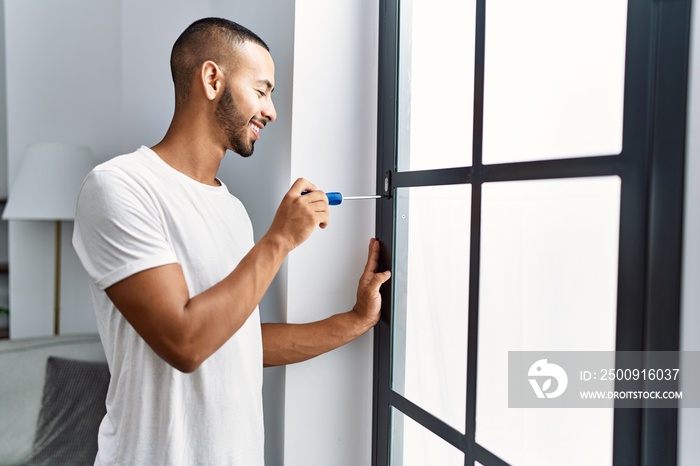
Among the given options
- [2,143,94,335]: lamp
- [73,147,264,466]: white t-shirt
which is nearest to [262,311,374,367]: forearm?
[73,147,264,466]: white t-shirt

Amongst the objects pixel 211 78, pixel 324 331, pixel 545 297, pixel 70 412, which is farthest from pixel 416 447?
pixel 70 412

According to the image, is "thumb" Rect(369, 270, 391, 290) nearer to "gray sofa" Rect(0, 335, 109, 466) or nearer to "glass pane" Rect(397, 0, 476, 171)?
"glass pane" Rect(397, 0, 476, 171)

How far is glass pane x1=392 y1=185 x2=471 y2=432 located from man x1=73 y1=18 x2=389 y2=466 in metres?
0.07

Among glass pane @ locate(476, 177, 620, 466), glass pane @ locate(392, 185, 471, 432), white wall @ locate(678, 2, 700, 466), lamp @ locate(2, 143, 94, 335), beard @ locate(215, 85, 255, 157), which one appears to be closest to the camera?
white wall @ locate(678, 2, 700, 466)

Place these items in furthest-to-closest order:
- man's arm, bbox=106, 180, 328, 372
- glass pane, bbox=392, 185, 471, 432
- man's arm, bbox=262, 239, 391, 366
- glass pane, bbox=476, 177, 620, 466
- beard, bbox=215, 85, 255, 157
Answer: man's arm, bbox=262, 239, 391, 366 < beard, bbox=215, 85, 255, 157 < glass pane, bbox=392, 185, 471, 432 < man's arm, bbox=106, 180, 328, 372 < glass pane, bbox=476, 177, 620, 466

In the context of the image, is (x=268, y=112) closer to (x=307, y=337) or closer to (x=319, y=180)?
(x=319, y=180)

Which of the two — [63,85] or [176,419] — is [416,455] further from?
[63,85]

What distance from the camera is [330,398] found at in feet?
3.88

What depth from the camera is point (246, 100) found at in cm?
99

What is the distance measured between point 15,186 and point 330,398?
1.46m

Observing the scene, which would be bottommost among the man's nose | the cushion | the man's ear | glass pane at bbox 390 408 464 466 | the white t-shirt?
the cushion

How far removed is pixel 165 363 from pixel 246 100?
0.46 metres

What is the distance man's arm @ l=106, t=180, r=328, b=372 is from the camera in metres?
0.76

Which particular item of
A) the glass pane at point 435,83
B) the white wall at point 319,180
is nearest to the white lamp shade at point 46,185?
the white wall at point 319,180
